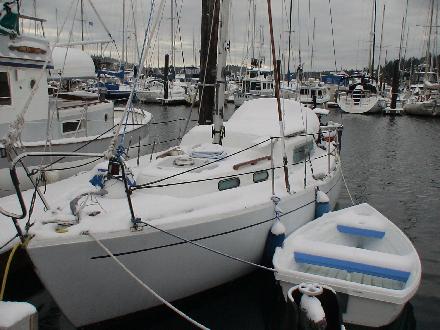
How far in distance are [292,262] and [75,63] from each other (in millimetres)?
12442

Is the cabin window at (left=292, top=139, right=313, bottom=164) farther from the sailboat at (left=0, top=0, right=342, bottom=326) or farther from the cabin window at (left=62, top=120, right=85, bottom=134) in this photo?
the cabin window at (left=62, top=120, right=85, bottom=134)

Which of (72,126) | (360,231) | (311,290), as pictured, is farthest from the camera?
(72,126)

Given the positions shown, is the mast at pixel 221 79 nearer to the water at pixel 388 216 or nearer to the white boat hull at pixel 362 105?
the water at pixel 388 216

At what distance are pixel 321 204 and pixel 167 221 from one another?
3.69 metres

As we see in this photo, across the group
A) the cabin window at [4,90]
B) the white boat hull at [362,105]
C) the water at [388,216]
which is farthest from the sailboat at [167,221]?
the white boat hull at [362,105]

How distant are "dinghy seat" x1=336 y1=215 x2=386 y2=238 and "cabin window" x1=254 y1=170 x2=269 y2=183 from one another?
1.56 meters

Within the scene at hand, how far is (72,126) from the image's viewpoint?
12.9m

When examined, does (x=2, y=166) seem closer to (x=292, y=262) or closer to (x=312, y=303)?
(x=292, y=262)

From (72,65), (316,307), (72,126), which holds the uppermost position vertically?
(72,65)

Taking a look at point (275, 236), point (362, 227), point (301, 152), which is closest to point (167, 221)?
point (275, 236)

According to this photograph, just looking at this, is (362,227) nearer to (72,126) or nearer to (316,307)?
(316,307)

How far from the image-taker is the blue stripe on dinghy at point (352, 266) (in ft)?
20.3

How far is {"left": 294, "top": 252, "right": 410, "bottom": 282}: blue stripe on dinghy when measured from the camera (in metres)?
6.18

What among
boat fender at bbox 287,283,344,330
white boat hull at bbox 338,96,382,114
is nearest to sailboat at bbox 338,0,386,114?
white boat hull at bbox 338,96,382,114
